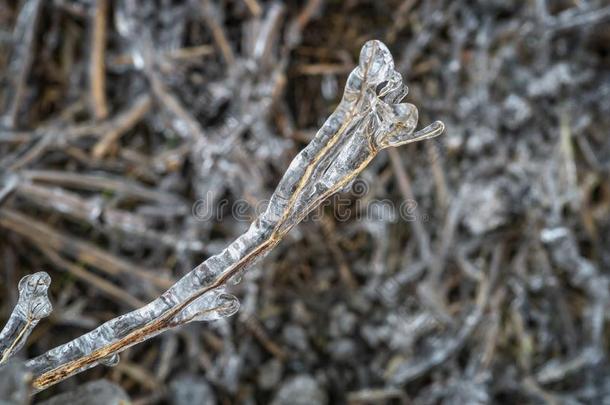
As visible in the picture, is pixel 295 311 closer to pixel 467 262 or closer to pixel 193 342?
pixel 193 342

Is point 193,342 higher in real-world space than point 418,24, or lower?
Answer: lower

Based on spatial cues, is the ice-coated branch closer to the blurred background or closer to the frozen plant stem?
the frozen plant stem

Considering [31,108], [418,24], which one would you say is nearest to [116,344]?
[31,108]

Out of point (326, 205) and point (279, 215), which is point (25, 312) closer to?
point (279, 215)

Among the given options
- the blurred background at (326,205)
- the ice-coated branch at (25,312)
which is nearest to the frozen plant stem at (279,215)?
the ice-coated branch at (25,312)

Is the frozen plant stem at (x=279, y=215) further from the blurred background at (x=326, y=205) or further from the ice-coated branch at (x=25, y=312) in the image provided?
the blurred background at (x=326, y=205)
